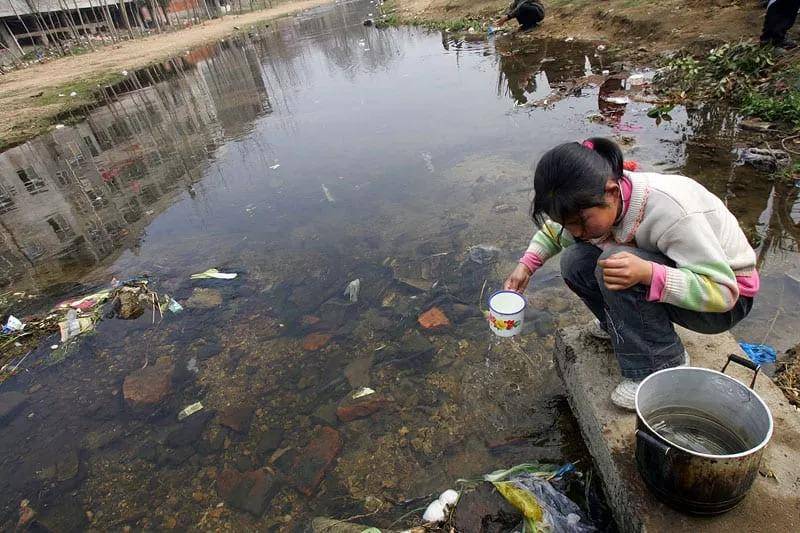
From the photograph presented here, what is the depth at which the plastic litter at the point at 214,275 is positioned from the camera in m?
4.06

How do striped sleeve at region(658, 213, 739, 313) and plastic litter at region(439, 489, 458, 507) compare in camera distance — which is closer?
striped sleeve at region(658, 213, 739, 313)

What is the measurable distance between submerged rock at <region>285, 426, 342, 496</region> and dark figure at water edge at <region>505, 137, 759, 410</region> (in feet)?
5.45

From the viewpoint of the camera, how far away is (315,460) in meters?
Result: 2.41

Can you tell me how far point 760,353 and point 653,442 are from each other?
136 centimetres

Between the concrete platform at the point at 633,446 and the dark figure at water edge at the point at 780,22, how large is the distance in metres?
5.64

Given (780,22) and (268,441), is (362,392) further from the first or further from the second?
(780,22)

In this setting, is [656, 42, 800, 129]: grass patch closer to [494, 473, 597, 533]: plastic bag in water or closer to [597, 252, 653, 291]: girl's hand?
[597, 252, 653, 291]: girl's hand

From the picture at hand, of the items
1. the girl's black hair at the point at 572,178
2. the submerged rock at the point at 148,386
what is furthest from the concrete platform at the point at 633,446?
the submerged rock at the point at 148,386

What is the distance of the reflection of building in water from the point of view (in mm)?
5090

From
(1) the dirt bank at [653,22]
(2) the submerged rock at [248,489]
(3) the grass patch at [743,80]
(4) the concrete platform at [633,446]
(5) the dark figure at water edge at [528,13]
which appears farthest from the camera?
(5) the dark figure at water edge at [528,13]

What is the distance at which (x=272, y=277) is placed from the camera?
397 centimetres

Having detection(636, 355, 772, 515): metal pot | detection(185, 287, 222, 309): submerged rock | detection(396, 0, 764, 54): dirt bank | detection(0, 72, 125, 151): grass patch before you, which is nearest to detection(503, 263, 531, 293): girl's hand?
detection(636, 355, 772, 515): metal pot

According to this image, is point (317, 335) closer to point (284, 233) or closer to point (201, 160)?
point (284, 233)

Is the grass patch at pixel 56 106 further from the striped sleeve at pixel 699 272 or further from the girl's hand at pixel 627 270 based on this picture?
the striped sleeve at pixel 699 272
